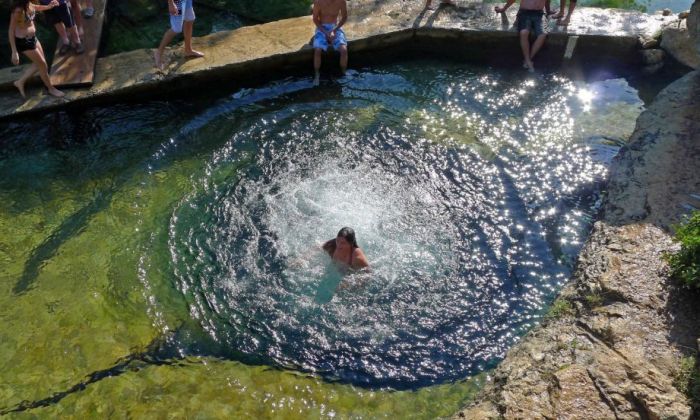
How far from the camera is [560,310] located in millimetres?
5504

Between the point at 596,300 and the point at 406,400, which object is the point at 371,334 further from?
the point at 596,300

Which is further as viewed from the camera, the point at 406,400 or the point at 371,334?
the point at 371,334

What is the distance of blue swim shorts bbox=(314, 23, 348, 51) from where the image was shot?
9547mm

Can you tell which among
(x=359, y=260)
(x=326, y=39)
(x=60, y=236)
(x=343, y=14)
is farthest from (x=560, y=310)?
(x=343, y=14)

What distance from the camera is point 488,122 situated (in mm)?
9000

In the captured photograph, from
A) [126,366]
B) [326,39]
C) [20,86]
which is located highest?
[326,39]

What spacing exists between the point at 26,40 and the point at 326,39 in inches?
185

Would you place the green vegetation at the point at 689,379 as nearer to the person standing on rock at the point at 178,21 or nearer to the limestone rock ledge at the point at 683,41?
the limestone rock ledge at the point at 683,41

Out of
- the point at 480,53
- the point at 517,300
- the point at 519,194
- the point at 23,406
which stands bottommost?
the point at 23,406

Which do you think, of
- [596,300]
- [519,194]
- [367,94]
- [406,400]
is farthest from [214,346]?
[367,94]

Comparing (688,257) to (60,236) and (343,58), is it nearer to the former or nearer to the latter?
(343,58)

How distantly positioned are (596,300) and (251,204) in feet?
14.5

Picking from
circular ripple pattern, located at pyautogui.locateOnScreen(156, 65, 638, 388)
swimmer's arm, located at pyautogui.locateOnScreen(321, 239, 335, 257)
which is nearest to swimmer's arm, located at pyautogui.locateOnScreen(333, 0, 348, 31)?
circular ripple pattern, located at pyautogui.locateOnScreen(156, 65, 638, 388)


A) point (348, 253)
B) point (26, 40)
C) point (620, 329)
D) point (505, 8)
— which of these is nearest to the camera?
point (620, 329)
